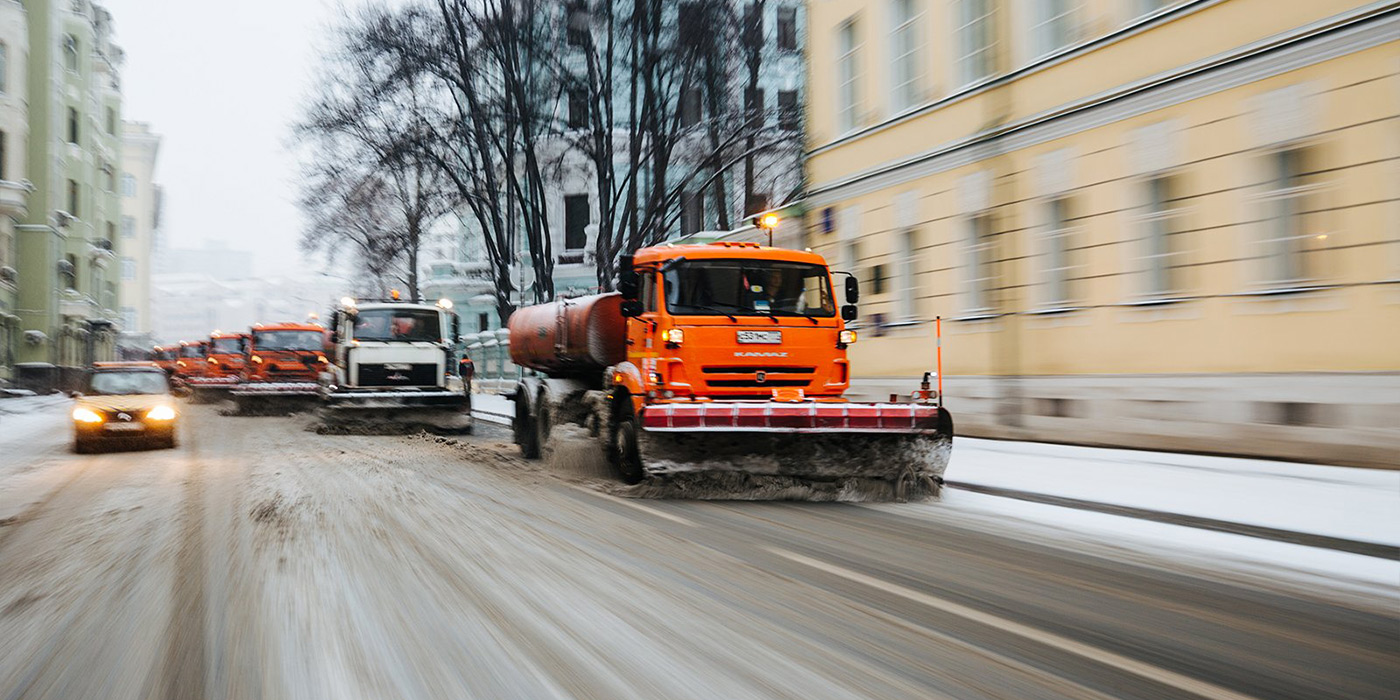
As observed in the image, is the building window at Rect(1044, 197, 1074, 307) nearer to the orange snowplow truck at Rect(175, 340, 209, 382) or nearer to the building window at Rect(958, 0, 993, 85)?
the building window at Rect(958, 0, 993, 85)

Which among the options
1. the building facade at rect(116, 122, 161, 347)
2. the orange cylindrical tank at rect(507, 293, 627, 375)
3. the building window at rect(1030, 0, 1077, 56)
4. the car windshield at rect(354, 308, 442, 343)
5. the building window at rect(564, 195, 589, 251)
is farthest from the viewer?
the building facade at rect(116, 122, 161, 347)

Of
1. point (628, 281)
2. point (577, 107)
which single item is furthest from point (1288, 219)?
point (577, 107)

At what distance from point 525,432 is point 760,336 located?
5377 millimetres

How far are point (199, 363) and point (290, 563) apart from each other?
41412mm

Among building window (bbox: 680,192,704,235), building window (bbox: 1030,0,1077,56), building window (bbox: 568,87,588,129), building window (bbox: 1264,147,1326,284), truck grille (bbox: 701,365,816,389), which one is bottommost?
truck grille (bbox: 701,365,816,389)

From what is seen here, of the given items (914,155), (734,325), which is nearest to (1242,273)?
(734,325)

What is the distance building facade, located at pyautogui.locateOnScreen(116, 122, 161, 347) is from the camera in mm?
105562

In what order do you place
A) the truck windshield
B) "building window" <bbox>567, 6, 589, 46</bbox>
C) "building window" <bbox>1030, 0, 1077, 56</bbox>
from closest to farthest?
the truck windshield → "building window" <bbox>1030, 0, 1077, 56</bbox> → "building window" <bbox>567, 6, 589, 46</bbox>

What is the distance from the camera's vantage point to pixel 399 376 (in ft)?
70.3

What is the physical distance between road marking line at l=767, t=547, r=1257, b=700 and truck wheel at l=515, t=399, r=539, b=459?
8.96m

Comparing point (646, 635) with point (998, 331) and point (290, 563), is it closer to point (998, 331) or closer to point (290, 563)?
point (290, 563)

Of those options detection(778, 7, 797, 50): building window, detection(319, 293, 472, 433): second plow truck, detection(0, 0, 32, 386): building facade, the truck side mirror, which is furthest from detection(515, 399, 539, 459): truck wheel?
detection(0, 0, 32, 386): building facade

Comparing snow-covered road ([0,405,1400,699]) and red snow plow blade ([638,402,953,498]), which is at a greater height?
red snow plow blade ([638,402,953,498])

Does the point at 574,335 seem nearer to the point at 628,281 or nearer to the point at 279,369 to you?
the point at 628,281
